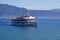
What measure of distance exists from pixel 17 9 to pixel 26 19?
7487 cm

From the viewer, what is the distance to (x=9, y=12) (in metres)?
124

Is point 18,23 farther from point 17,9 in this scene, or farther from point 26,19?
point 17,9

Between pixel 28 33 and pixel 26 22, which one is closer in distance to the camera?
pixel 28 33

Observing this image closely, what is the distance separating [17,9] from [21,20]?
7434cm

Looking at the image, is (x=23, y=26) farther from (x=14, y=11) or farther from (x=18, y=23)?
(x=14, y=11)

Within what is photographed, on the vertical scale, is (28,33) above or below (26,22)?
below

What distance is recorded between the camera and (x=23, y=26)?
1766 inches

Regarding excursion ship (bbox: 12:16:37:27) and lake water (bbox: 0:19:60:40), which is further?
excursion ship (bbox: 12:16:37:27)

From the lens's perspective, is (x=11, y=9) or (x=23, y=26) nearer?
(x=23, y=26)

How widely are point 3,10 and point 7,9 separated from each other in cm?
262

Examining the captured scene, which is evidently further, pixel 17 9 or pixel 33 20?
pixel 17 9

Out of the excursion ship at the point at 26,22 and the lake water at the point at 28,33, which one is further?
the excursion ship at the point at 26,22

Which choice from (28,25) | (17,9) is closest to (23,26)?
(28,25)

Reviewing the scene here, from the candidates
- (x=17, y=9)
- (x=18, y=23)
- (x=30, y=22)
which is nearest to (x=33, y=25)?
(x=30, y=22)
